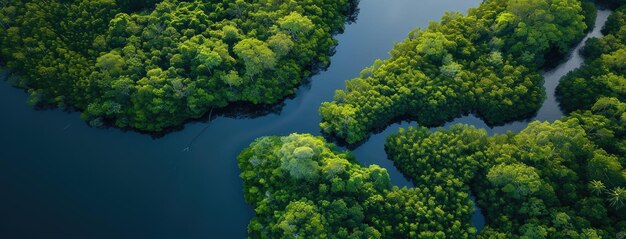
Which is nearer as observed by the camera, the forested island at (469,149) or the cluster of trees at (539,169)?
the cluster of trees at (539,169)

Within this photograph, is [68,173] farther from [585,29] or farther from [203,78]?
[585,29]

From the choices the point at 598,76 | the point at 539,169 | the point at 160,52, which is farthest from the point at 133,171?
the point at 598,76

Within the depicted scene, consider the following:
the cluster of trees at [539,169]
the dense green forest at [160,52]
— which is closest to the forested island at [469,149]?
the cluster of trees at [539,169]

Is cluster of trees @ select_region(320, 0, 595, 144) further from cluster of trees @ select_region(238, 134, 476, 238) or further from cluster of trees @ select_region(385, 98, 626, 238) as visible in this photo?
cluster of trees @ select_region(238, 134, 476, 238)

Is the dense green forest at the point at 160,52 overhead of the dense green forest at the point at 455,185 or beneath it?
overhead

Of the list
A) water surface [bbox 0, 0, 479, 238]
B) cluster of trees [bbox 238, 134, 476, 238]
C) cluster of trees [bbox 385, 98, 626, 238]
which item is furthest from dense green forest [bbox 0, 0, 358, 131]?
cluster of trees [bbox 385, 98, 626, 238]

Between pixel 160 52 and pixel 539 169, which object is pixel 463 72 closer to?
pixel 539 169

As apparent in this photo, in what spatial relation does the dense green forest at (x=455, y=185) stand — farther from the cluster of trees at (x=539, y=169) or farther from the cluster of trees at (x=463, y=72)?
the cluster of trees at (x=463, y=72)
